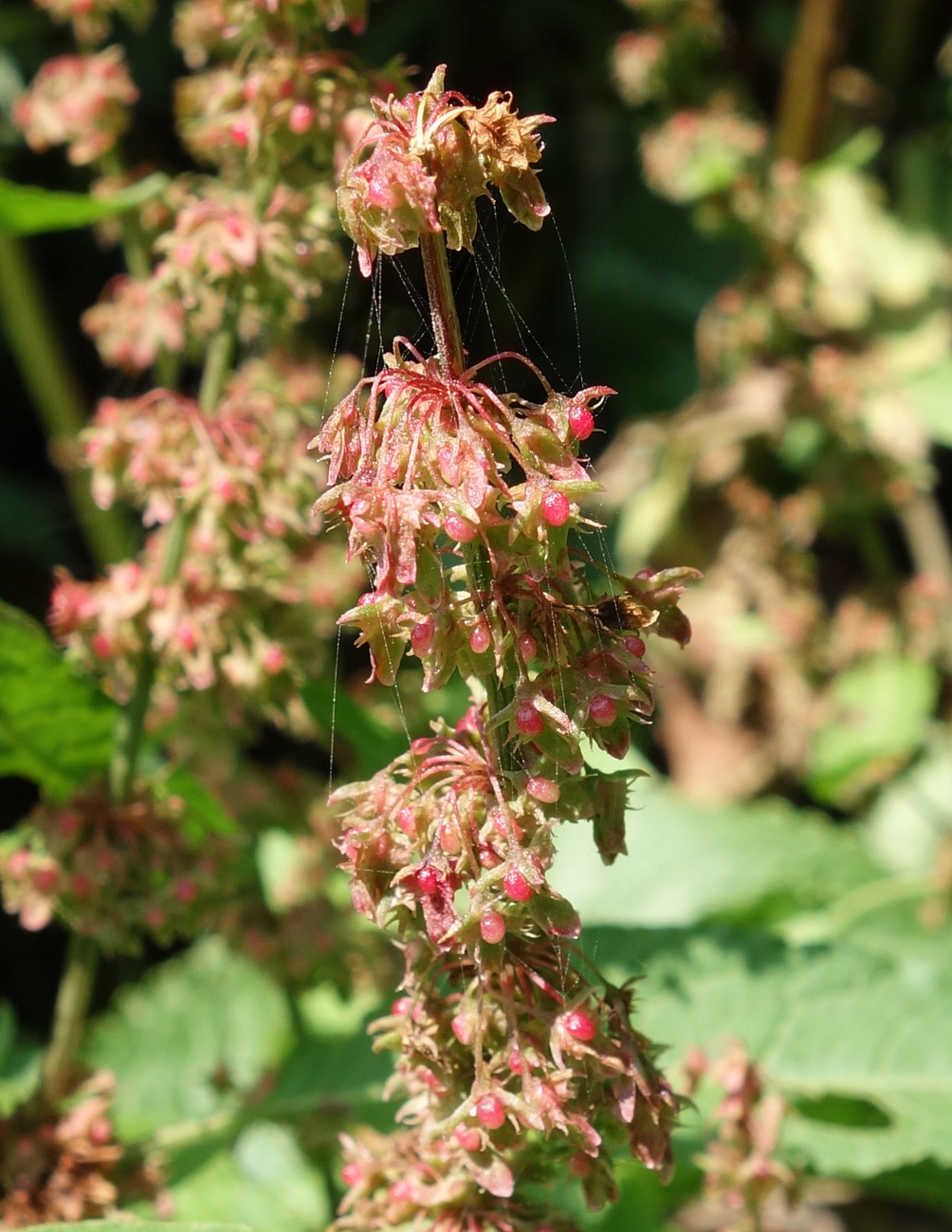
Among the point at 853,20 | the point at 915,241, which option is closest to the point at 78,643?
the point at 915,241

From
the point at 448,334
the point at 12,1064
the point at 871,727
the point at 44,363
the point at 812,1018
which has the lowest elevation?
the point at 12,1064

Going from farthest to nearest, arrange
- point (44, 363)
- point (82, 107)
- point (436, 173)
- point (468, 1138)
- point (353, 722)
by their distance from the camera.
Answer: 1. point (44, 363)
2. point (82, 107)
3. point (353, 722)
4. point (468, 1138)
5. point (436, 173)

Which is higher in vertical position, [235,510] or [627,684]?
[235,510]

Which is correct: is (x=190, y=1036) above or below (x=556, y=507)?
below

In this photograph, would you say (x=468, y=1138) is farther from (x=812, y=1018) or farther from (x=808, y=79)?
(x=808, y=79)

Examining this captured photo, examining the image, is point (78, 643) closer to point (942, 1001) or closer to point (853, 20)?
point (942, 1001)

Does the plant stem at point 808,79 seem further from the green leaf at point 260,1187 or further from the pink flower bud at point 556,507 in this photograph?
the pink flower bud at point 556,507

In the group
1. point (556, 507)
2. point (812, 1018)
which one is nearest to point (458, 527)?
point (556, 507)

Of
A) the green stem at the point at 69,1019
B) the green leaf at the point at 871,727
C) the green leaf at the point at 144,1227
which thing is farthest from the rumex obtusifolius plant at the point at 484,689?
the green leaf at the point at 871,727
